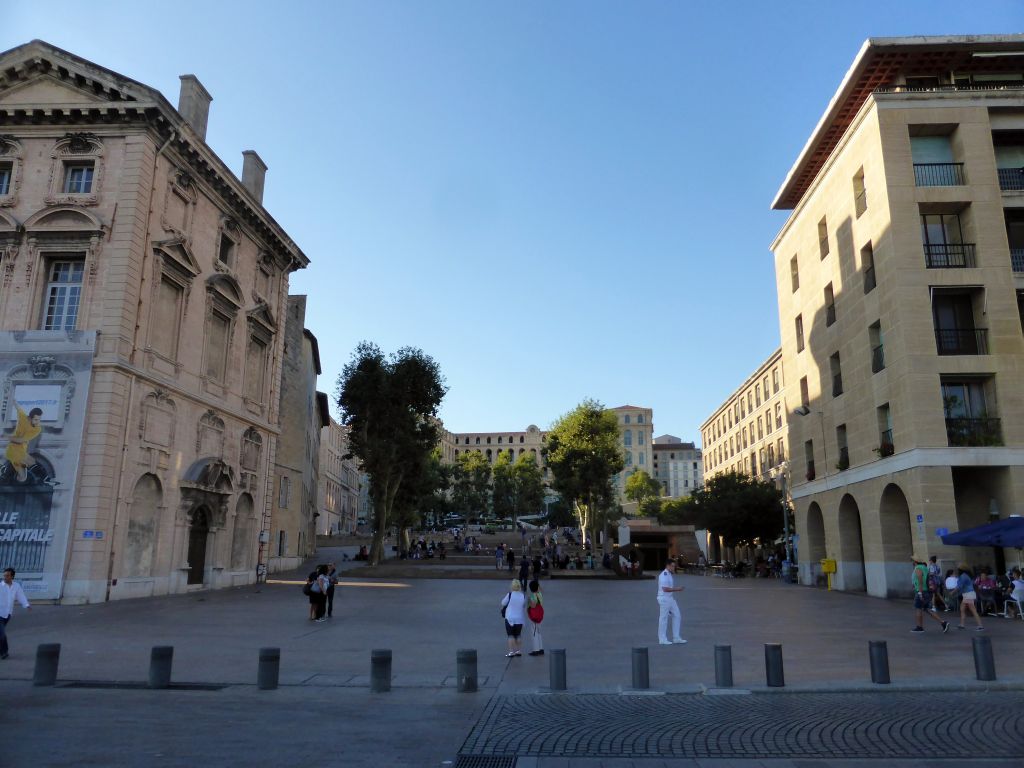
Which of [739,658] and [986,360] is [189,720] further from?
[986,360]

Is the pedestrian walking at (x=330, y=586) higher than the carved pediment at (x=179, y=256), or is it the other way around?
the carved pediment at (x=179, y=256)

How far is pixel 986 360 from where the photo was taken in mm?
25406

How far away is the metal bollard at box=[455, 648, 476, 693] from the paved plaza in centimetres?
24

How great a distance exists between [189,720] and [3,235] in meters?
22.5

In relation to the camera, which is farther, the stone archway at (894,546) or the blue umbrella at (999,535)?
the stone archway at (894,546)

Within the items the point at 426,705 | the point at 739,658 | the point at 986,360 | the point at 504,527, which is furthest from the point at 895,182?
the point at 504,527

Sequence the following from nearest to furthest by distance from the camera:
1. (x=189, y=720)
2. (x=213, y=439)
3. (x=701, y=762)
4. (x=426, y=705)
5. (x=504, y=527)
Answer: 1. (x=701, y=762)
2. (x=189, y=720)
3. (x=426, y=705)
4. (x=213, y=439)
5. (x=504, y=527)

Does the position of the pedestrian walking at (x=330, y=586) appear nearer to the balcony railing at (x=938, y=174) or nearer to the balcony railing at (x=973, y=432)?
the balcony railing at (x=973, y=432)

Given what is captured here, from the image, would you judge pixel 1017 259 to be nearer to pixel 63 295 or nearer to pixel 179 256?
pixel 179 256

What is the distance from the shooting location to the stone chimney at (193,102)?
29158 mm

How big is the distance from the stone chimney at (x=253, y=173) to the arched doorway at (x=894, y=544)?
1148 inches

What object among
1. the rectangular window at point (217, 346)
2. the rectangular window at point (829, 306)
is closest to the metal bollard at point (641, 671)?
the rectangular window at point (217, 346)

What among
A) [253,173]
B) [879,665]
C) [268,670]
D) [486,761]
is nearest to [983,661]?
[879,665]

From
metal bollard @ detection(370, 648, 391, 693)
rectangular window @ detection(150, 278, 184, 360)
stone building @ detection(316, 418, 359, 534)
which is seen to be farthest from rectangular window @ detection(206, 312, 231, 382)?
stone building @ detection(316, 418, 359, 534)
